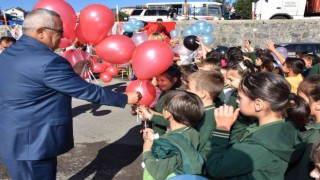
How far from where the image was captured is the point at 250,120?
253cm

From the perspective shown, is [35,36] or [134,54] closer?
[35,36]

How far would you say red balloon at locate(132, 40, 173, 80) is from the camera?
3.03m

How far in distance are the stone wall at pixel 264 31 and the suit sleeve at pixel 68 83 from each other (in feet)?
42.6

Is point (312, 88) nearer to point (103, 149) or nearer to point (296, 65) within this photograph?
point (296, 65)

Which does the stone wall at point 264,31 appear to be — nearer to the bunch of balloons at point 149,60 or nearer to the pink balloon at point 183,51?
the pink balloon at point 183,51

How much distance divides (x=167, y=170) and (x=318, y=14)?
52.3ft

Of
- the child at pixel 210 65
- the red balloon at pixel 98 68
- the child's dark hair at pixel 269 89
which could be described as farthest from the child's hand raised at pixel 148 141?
the red balloon at pixel 98 68

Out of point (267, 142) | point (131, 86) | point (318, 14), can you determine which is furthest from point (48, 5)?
point (318, 14)

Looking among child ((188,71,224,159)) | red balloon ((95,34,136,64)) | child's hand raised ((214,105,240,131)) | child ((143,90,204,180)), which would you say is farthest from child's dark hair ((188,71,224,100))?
red balloon ((95,34,136,64))

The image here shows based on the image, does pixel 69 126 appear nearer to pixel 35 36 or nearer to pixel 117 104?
pixel 117 104

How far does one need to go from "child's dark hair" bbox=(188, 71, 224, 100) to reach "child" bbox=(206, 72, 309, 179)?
0.66m

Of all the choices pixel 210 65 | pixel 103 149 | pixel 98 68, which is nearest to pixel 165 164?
pixel 210 65

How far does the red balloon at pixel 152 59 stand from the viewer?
3.03 metres

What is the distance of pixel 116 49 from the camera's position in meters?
3.33
